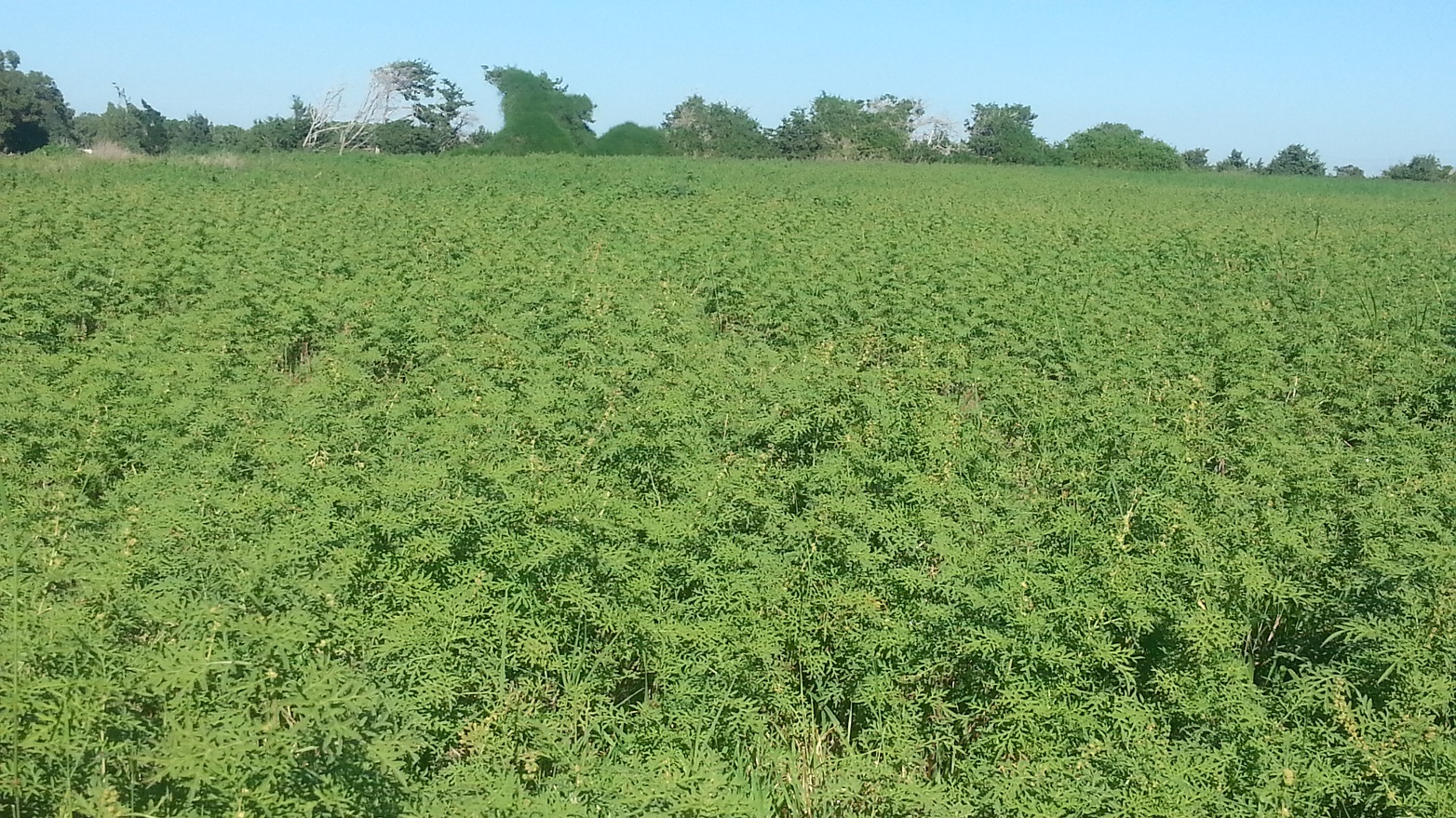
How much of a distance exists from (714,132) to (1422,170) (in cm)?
5316

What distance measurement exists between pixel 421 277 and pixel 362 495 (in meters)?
6.94

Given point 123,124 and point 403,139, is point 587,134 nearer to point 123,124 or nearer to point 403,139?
point 403,139

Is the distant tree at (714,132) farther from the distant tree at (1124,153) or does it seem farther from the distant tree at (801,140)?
the distant tree at (1124,153)

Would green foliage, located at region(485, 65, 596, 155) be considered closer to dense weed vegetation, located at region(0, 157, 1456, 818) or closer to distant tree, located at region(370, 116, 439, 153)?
distant tree, located at region(370, 116, 439, 153)

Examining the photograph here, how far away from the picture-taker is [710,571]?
171 inches

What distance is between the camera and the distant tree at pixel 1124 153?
69500 mm

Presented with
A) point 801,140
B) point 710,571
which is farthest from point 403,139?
point 710,571

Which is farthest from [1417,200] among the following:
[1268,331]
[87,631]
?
[87,631]

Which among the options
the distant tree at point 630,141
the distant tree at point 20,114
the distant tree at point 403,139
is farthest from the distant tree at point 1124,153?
the distant tree at point 20,114

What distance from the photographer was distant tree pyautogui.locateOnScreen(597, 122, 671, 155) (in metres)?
57.7

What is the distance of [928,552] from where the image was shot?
4562mm

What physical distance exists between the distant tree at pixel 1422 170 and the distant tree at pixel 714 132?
4723 centimetres

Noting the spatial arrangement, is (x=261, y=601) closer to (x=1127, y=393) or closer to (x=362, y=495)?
(x=362, y=495)

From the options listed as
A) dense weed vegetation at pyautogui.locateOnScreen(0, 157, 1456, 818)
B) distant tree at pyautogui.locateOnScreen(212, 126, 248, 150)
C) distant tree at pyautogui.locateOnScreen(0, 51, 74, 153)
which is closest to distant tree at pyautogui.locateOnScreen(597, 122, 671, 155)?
distant tree at pyautogui.locateOnScreen(212, 126, 248, 150)
